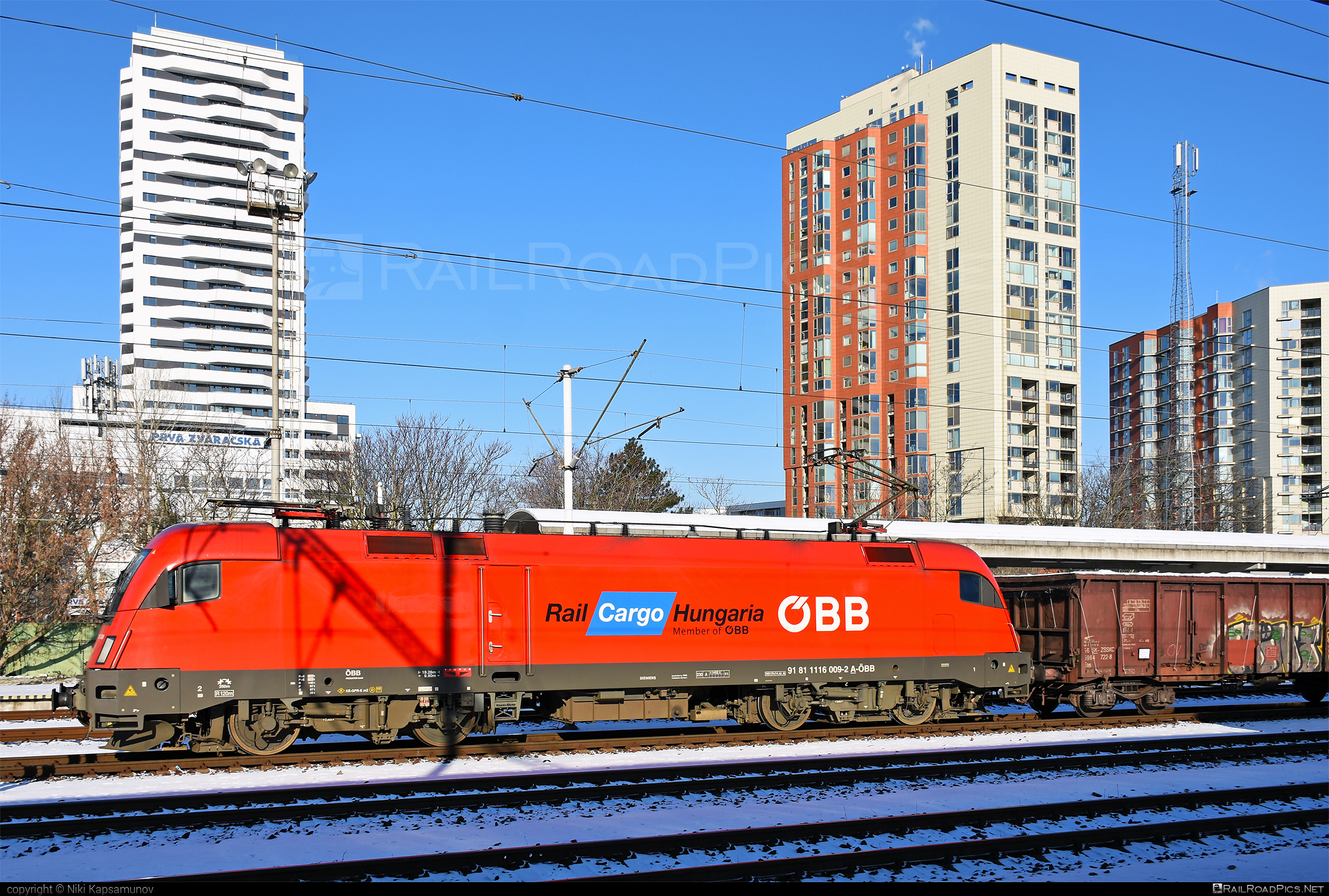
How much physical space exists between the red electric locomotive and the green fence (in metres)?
20.4

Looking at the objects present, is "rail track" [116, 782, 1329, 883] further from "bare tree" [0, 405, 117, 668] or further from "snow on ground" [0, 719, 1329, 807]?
"bare tree" [0, 405, 117, 668]

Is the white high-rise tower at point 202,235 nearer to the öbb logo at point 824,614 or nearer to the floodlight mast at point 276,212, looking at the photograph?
the floodlight mast at point 276,212

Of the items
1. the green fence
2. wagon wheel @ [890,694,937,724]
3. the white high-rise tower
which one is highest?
the white high-rise tower

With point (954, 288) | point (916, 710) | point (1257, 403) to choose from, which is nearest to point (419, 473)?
point (916, 710)

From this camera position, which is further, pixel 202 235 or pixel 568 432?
pixel 202 235

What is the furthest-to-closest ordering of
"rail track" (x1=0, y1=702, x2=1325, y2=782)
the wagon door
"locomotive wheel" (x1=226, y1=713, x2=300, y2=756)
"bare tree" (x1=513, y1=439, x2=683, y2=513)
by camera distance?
"bare tree" (x1=513, y1=439, x2=683, y2=513) < the wagon door < "locomotive wheel" (x1=226, y1=713, x2=300, y2=756) < "rail track" (x1=0, y1=702, x2=1325, y2=782)

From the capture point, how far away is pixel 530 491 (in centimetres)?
6756

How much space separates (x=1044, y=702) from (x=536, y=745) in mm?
12514

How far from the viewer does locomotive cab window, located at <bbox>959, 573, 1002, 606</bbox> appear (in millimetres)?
20266

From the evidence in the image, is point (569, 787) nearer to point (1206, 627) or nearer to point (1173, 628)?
point (1173, 628)

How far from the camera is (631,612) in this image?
17703 millimetres

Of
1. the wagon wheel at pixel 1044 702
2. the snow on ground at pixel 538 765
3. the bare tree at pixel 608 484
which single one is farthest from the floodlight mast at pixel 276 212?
the bare tree at pixel 608 484

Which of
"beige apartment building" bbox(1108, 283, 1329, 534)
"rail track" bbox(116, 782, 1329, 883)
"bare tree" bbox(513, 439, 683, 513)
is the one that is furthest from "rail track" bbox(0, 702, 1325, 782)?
"beige apartment building" bbox(1108, 283, 1329, 534)

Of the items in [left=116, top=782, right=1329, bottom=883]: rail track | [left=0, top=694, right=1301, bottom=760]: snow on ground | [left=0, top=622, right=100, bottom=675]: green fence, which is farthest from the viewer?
[left=0, top=622, right=100, bottom=675]: green fence
